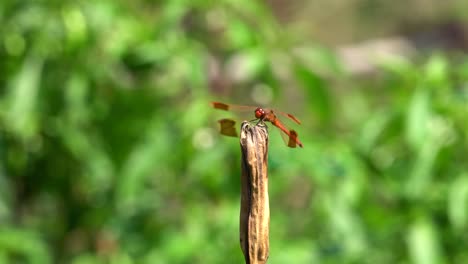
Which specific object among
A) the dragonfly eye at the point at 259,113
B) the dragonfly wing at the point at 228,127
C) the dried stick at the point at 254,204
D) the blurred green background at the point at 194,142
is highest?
the blurred green background at the point at 194,142

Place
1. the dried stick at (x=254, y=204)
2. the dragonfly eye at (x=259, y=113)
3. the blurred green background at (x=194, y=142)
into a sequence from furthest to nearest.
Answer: the blurred green background at (x=194, y=142)
the dragonfly eye at (x=259, y=113)
the dried stick at (x=254, y=204)

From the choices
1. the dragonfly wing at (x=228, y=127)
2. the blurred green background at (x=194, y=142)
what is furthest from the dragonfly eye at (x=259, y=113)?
the blurred green background at (x=194, y=142)

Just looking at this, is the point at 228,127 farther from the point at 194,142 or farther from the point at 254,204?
the point at 194,142

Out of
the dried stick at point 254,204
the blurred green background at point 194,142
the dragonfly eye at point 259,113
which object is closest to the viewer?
the dried stick at point 254,204

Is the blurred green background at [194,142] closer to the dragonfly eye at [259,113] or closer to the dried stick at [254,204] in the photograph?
the dragonfly eye at [259,113]

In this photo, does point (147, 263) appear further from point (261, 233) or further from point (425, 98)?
point (261, 233)

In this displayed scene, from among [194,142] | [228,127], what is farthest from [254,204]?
[194,142]

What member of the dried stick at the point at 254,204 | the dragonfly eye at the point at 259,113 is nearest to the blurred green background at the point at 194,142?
the dragonfly eye at the point at 259,113

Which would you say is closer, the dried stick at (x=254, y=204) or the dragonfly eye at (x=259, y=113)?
the dried stick at (x=254, y=204)

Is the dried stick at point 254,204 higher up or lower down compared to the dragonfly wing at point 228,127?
lower down
